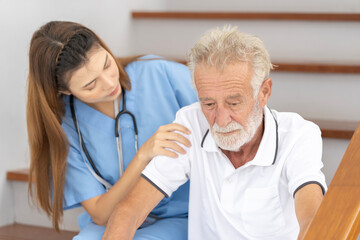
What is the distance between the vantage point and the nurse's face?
171cm

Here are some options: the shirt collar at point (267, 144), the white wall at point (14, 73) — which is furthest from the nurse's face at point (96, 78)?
the white wall at point (14, 73)

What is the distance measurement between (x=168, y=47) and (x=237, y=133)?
1.46 meters

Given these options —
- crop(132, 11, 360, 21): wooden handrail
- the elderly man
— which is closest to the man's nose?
the elderly man

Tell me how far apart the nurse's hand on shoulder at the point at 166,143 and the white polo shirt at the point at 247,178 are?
2 cm

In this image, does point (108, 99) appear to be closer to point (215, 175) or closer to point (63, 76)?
point (63, 76)

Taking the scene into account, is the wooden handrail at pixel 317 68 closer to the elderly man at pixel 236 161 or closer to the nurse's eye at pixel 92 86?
the elderly man at pixel 236 161

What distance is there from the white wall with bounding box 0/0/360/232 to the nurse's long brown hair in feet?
1.56

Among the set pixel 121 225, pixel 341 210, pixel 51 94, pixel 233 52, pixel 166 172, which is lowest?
pixel 121 225

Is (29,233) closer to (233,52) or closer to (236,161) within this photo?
(236,161)

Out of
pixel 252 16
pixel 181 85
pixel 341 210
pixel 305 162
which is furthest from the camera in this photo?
pixel 252 16

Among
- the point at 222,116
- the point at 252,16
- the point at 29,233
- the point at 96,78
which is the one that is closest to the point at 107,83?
the point at 96,78

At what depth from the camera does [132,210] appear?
5.22 feet

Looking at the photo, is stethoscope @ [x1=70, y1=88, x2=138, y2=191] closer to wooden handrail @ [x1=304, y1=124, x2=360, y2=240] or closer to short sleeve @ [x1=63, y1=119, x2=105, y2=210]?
short sleeve @ [x1=63, y1=119, x2=105, y2=210]

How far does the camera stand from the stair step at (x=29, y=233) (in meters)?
2.21
